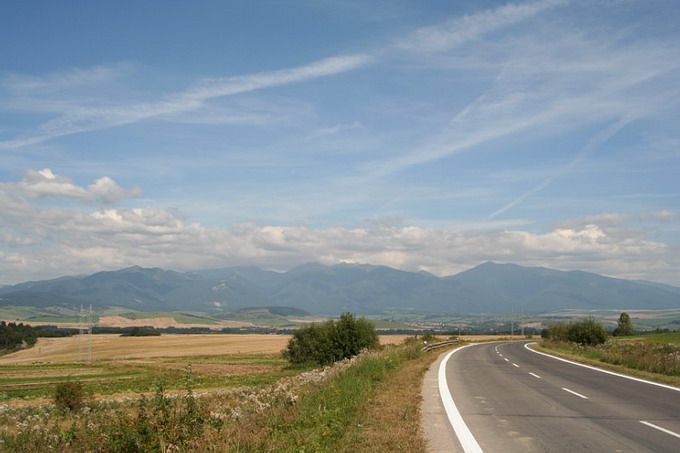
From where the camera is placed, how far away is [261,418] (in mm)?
12445

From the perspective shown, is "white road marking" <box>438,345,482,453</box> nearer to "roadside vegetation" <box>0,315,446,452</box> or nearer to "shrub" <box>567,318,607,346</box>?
"roadside vegetation" <box>0,315,446,452</box>

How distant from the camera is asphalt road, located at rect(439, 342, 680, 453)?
30.9 feet

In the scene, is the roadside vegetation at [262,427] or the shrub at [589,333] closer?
the roadside vegetation at [262,427]

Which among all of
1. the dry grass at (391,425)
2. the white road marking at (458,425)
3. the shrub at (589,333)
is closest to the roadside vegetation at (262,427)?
the dry grass at (391,425)

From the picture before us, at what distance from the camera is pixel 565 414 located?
12523mm

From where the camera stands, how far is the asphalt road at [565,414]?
9406 mm

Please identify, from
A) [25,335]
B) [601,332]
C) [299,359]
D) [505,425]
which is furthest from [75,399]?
[25,335]

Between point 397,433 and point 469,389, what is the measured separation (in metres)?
8.40

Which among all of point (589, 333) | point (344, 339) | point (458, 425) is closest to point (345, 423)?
point (458, 425)

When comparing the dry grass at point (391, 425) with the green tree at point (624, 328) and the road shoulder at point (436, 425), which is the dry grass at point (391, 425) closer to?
the road shoulder at point (436, 425)

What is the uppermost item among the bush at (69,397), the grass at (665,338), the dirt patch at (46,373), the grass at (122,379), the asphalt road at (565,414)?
the asphalt road at (565,414)

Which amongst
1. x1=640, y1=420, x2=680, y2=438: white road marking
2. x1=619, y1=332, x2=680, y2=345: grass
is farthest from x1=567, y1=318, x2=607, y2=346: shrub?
x1=640, y1=420, x2=680, y2=438: white road marking

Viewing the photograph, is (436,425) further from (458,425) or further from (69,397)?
(69,397)

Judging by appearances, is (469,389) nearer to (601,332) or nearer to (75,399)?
(75,399)
